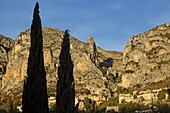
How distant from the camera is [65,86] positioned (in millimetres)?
31859

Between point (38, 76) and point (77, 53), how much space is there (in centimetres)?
12287

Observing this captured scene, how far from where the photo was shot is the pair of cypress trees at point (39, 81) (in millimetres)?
26234

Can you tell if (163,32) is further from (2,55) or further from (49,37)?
(2,55)

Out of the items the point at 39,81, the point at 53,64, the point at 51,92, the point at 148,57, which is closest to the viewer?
the point at 39,81

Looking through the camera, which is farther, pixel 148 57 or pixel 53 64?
pixel 148 57

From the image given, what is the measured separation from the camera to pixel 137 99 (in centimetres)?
9869

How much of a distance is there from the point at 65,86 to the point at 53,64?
370ft

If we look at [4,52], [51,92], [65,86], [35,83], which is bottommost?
[51,92]

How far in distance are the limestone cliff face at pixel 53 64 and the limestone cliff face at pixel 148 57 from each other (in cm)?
2037

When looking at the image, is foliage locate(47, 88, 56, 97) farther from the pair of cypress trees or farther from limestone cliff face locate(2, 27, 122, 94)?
the pair of cypress trees

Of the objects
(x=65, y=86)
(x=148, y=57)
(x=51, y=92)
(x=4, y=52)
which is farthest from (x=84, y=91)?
(x=65, y=86)

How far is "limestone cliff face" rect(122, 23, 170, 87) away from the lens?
135m

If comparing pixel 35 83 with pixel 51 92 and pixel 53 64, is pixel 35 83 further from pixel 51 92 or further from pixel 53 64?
pixel 53 64

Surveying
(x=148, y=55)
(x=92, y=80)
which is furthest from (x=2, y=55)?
(x=148, y=55)
